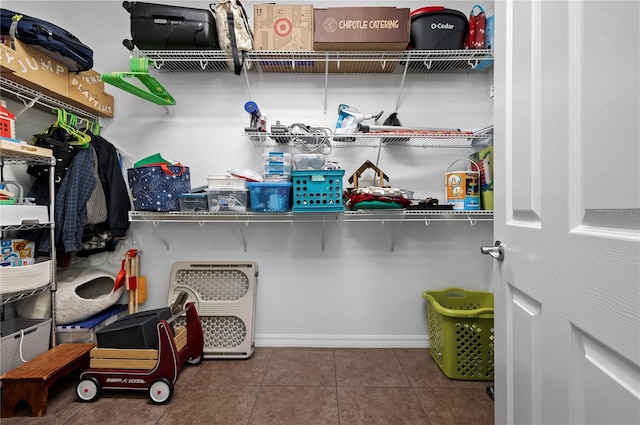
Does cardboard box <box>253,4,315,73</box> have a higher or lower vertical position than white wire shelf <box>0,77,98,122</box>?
higher

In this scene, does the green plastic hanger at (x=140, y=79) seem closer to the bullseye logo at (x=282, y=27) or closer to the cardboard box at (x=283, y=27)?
the cardboard box at (x=283, y=27)

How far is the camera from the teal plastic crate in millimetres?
1573

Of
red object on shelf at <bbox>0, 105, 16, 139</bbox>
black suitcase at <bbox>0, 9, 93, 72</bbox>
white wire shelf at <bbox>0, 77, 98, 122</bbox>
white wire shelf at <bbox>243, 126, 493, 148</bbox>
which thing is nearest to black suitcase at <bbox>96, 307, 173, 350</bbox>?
red object on shelf at <bbox>0, 105, 16, 139</bbox>

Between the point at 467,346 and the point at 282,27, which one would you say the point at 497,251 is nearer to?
the point at 467,346

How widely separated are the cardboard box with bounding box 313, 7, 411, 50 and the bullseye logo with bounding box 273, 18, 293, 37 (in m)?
0.17

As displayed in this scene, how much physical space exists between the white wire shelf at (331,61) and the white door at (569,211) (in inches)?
34.6

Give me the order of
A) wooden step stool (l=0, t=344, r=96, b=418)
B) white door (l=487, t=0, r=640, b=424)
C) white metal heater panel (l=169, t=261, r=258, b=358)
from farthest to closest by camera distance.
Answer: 1. white metal heater panel (l=169, t=261, r=258, b=358)
2. wooden step stool (l=0, t=344, r=96, b=418)
3. white door (l=487, t=0, r=640, b=424)

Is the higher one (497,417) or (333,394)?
(497,417)

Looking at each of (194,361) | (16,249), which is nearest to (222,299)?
(194,361)

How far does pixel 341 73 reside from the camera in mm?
1921

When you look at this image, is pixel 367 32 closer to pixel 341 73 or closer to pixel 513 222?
pixel 341 73

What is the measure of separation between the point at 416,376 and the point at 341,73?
198cm

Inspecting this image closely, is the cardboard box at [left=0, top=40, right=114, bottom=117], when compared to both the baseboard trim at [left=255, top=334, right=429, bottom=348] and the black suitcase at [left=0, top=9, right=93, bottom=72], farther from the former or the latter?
the baseboard trim at [left=255, top=334, right=429, bottom=348]

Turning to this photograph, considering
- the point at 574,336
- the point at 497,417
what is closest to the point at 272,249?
the point at 497,417
